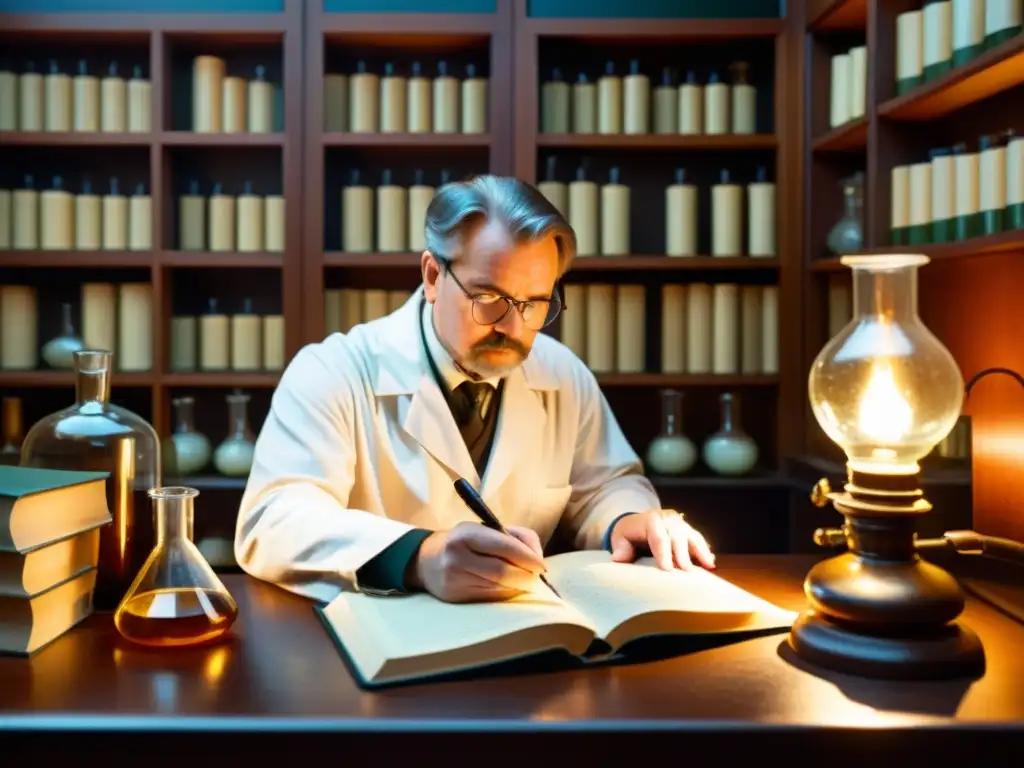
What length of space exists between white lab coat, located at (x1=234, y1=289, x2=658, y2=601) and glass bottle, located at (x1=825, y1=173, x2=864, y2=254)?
1.26 m

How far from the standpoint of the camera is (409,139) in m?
3.14

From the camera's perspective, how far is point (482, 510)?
1.23m

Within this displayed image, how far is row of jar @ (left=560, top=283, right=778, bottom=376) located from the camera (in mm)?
3191

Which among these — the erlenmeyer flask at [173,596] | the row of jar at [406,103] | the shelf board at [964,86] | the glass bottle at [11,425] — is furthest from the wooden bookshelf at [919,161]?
the glass bottle at [11,425]

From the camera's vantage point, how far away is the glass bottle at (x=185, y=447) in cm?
315

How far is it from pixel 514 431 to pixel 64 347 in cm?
202

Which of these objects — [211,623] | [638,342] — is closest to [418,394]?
[211,623]

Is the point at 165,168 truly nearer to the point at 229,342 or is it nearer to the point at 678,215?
the point at 229,342

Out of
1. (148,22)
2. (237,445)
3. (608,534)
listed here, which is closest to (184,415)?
(237,445)

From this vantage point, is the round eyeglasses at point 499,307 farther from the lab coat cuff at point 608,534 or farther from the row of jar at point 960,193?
the row of jar at point 960,193

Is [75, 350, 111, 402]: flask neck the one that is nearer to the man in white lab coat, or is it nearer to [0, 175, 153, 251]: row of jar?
the man in white lab coat

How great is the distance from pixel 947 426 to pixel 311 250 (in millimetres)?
2410

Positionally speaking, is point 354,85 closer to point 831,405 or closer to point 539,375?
point 539,375

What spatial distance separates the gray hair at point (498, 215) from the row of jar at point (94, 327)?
5.99 feet
